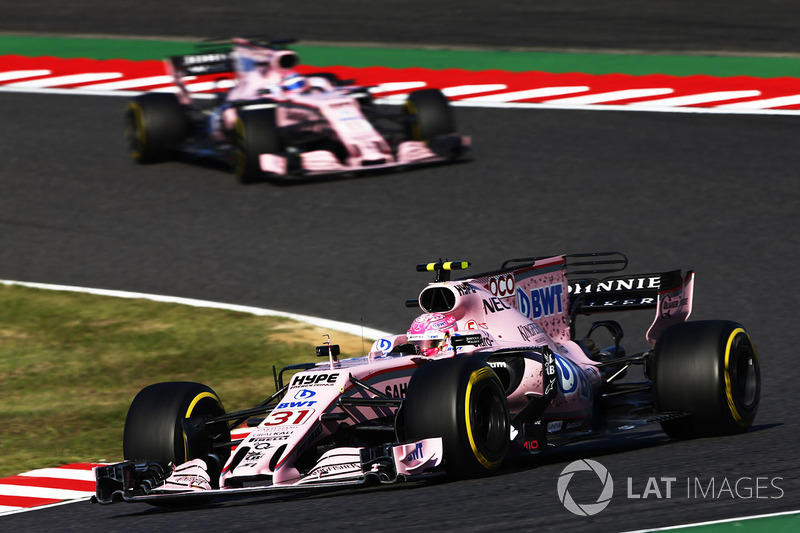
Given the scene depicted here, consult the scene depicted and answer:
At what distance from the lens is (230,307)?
12.3 metres

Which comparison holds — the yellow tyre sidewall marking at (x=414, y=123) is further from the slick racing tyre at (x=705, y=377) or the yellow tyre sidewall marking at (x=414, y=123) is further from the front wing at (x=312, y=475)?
the front wing at (x=312, y=475)

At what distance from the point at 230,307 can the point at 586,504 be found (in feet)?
21.1

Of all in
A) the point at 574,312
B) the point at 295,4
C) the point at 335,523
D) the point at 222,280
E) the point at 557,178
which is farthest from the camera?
the point at 295,4

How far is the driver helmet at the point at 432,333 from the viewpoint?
7895 millimetres

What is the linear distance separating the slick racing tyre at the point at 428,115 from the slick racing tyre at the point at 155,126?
2881 mm

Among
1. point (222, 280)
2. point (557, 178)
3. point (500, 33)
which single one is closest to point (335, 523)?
point (222, 280)

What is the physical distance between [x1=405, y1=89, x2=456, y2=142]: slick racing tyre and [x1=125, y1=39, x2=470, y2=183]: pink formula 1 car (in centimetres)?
1

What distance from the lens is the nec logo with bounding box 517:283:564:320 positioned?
28.3ft

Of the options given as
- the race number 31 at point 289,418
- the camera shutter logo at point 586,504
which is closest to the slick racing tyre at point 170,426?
the race number 31 at point 289,418

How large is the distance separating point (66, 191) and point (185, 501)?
9.31m

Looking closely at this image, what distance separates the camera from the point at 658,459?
753 cm

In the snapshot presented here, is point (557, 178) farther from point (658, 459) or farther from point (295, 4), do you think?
point (295, 4)

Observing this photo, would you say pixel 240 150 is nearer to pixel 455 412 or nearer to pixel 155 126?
pixel 155 126

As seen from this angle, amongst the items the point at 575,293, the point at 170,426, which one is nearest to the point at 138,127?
the point at 575,293
